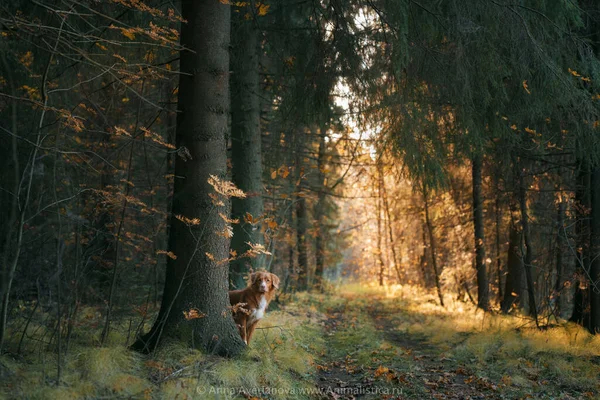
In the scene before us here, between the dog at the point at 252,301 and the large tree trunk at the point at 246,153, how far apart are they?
89.7 inches

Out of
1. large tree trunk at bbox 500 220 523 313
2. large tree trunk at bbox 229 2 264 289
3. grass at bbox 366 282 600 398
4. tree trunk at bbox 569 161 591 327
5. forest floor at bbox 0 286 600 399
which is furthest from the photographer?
large tree trunk at bbox 500 220 523 313

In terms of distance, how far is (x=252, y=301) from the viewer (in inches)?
261

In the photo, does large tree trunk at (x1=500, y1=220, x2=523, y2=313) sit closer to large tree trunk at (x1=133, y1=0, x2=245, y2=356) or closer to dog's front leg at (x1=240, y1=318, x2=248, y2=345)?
dog's front leg at (x1=240, y1=318, x2=248, y2=345)

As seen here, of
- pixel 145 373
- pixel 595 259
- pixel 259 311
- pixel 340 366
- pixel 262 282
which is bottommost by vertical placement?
pixel 340 366

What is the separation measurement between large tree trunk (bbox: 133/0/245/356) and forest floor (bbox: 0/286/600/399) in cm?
34

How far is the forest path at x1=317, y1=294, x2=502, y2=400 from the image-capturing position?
219 inches

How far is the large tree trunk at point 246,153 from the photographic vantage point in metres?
9.22

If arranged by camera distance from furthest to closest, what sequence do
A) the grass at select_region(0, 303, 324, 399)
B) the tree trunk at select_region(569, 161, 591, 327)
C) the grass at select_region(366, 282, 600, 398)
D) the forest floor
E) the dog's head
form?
the tree trunk at select_region(569, 161, 591, 327) < the dog's head < the grass at select_region(366, 282, 600, 398) < the forest floor < the grass at select_region(0, 303, 324, 399)

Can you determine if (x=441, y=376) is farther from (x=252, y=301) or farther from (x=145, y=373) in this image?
(x=145, y=373)

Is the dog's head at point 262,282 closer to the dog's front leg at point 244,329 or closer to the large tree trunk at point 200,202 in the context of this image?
the dog's front leg at point 244,329

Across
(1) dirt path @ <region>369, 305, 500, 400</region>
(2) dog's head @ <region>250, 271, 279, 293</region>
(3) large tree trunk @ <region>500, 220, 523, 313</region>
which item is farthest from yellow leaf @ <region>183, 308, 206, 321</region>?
(3) large tree trunk @ <region>500, 220, 523, 313</region>

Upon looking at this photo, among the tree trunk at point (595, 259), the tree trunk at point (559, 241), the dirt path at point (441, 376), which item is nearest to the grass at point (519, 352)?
the dirt path at point (441, 376)

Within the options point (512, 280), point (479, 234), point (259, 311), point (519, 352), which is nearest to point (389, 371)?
point (259, 311)

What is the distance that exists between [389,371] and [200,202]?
10.7 ft
